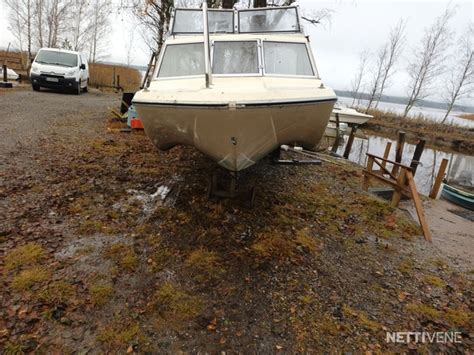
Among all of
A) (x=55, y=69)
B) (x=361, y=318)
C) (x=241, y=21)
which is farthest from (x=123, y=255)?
(x=55, y=69)

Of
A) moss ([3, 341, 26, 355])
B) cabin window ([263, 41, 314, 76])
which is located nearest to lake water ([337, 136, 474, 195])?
cabin window ([263, 41, 314, 76])

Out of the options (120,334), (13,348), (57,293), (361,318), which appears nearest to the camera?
(13,348)

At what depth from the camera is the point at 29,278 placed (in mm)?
2619

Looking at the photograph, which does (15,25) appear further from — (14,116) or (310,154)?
(310,154)

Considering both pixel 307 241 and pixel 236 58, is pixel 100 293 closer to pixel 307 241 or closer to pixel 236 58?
pixel 307 241

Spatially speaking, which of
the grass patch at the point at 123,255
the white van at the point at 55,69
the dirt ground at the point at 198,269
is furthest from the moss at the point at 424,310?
the white van at the point at 55,69

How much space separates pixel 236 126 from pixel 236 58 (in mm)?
1823

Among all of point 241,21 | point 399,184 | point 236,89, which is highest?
→ point 241,21

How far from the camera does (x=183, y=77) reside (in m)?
4.43

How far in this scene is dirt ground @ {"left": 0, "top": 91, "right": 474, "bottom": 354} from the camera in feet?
7.79

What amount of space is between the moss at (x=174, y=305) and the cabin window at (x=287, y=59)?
3228 millimetres

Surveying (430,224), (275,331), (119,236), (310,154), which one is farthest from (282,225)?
(310,154)

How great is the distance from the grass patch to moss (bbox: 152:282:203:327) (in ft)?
1.45

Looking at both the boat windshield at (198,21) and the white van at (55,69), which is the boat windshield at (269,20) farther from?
the white van at (55,69)
